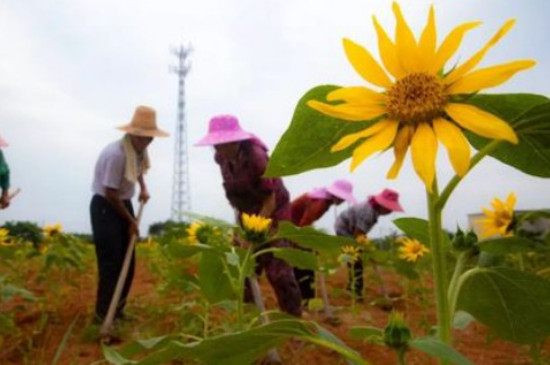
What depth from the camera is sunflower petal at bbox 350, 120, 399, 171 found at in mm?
561

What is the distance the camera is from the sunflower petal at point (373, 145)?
561mm

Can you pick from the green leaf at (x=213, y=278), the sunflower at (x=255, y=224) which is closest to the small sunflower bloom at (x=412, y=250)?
the sunflower at (x=255, y=224)

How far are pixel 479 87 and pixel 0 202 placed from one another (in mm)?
2902

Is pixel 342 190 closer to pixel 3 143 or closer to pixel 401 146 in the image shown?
pixel 3 143

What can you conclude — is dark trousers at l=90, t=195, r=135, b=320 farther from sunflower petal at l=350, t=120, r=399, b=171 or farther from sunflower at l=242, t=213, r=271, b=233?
sunflower petal at l=350, t=120, r=399, b=171

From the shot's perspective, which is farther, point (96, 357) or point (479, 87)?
point (96, 357)

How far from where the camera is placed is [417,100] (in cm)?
59

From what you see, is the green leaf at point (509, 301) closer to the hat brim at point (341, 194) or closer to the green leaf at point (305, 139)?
the green leaf at point (305, 139)

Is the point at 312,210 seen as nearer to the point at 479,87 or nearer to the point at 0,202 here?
the point at 0,202

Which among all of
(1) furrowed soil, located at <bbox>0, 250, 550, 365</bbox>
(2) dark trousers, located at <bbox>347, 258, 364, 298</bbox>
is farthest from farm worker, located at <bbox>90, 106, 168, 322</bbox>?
(2) dark trousers, located at <bbox>347, 258, 364, 298</bbox>

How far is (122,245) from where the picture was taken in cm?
294

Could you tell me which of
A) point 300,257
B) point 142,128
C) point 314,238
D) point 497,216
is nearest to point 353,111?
point 314,238

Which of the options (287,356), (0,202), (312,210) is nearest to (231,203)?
(287,356)

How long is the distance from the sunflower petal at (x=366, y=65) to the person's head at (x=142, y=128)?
242cm
